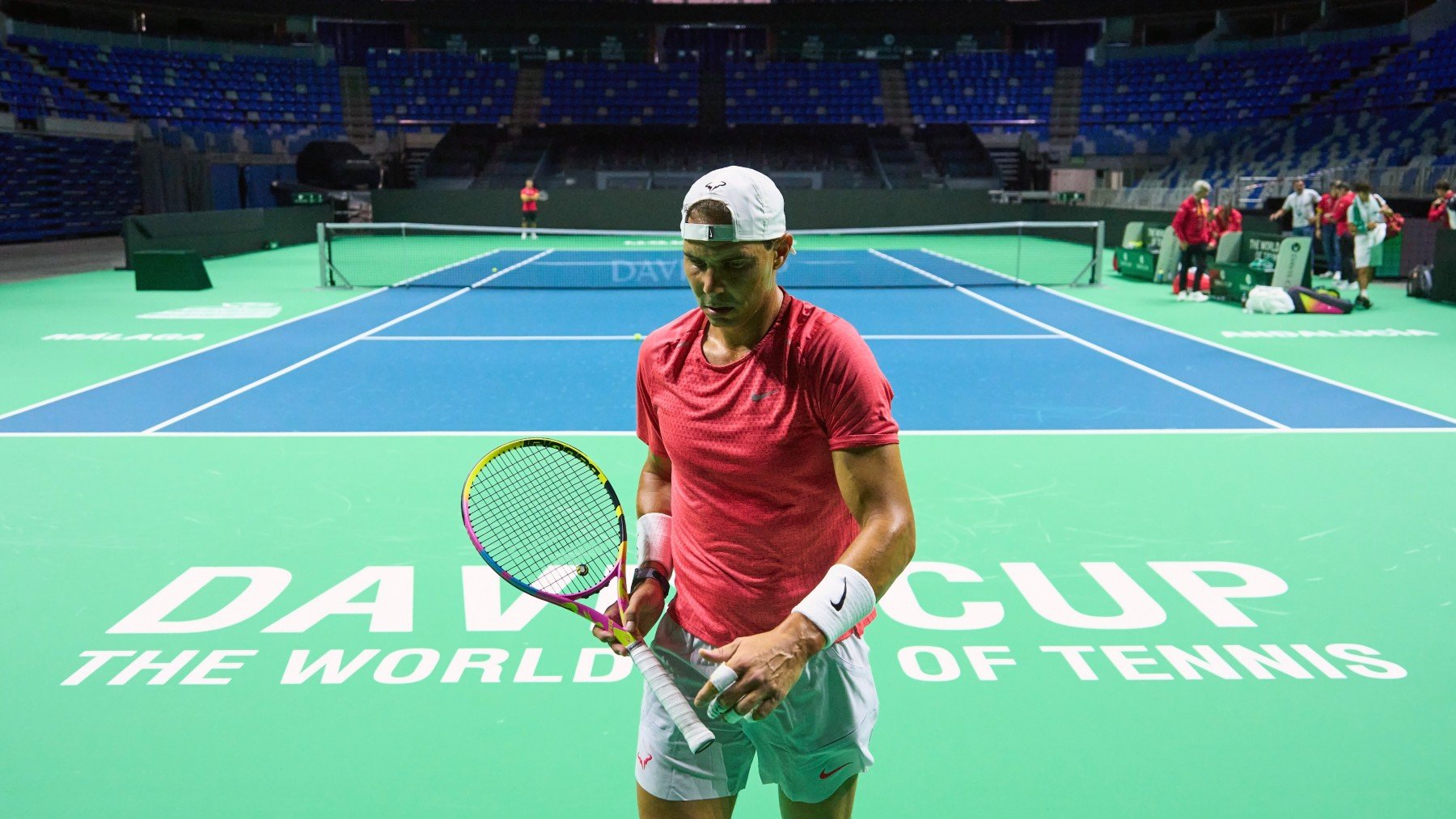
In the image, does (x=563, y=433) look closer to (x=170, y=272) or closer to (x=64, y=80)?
(x=170, y=272)

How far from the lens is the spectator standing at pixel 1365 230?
17.3 metres

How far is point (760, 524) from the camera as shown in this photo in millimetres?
2605

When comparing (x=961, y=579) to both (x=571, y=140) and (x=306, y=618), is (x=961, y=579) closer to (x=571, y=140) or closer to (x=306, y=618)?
(x=306, y=618)

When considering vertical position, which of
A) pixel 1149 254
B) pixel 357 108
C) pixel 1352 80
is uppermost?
pixel 1352 80

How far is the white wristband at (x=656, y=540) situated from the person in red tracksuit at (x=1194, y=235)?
16.4 meters

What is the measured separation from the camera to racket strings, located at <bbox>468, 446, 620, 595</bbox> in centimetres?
305

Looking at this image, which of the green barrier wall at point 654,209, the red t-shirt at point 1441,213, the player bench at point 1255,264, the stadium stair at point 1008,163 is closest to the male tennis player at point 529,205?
the green barrier wall at point 654,209

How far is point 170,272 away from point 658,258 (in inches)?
430

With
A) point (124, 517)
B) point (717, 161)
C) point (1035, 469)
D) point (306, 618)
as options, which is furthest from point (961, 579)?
point (717, 161)

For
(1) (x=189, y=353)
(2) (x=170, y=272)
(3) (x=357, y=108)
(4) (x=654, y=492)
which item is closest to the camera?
(4) (x=654, y=492)

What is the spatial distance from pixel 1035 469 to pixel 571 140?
1642 inches

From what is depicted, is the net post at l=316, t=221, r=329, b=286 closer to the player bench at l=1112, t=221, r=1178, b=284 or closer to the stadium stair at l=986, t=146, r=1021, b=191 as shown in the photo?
the player bench at l=1112, t=221, r=1178, b=284

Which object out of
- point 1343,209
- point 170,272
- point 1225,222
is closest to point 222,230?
point 170,272

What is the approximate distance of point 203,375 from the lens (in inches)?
460
